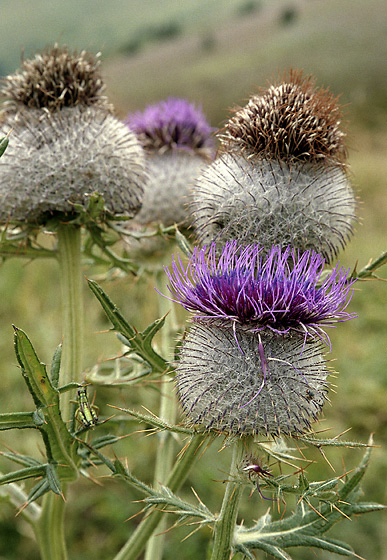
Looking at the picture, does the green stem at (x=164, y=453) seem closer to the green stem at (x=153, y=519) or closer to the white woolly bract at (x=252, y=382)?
the green stem at (x=153, y=519)

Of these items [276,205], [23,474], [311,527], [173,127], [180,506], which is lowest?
[311,527]

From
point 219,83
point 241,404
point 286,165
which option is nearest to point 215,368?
point 241,404

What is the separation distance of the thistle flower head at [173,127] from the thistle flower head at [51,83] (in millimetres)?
1016

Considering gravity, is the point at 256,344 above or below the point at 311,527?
above

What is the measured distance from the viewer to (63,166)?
3012 millimetres

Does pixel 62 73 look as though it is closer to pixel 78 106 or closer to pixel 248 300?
pixel 78 106

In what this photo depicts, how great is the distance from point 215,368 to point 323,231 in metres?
0.85

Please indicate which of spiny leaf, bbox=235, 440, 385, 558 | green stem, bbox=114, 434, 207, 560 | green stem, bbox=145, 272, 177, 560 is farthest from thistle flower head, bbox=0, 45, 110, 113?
spiny leaf, bbox=235, 440, 385, 558

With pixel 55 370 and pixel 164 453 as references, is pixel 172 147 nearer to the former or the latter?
pixel 164 453

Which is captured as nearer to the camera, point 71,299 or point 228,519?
point 228,519

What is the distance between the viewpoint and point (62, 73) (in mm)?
3254

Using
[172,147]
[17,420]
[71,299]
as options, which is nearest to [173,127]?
[172,147]

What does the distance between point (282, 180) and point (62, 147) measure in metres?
Answer: 1.34

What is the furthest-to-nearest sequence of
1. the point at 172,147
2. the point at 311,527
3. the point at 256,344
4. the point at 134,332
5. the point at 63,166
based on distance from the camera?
the point at 172,147 → the point at 63,166 → the point at 134,332 → the point at 311,527 → the point at 256,344
